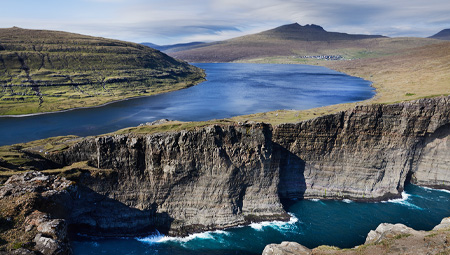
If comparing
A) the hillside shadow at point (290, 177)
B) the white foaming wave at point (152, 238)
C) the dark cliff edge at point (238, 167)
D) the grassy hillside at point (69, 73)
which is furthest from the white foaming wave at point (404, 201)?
the grassy hillside at point (69, 73)

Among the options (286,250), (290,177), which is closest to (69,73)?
(290,177)

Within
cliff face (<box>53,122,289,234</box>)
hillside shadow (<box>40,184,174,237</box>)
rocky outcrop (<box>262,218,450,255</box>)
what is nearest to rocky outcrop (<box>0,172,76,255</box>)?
hillside shadow (<box>40,184,174,237</box>)

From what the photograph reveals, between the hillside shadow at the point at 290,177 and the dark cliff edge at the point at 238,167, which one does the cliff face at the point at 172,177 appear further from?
the hillside shadow at the point at 290,177

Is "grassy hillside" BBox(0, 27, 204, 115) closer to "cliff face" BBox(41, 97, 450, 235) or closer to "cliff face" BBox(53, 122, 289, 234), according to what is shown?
"cliff face" BBox(53, 122, 289, 234)

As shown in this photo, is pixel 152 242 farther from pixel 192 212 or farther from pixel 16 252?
pixel 16 252

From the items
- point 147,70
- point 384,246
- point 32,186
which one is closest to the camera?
point 384,246

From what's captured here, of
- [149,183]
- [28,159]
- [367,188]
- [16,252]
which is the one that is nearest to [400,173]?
[367,188]
